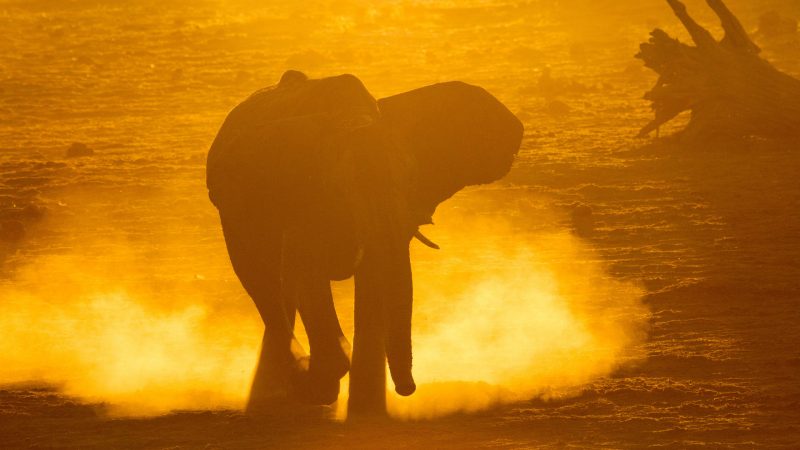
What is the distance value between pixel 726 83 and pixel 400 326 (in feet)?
34.2

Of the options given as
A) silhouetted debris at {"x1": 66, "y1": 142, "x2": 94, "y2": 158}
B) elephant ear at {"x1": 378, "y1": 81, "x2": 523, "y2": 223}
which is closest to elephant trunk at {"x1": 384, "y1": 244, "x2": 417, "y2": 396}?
elephant ear at {"x1": 378, "y1": 81, "x2": 523, "y2": 223}

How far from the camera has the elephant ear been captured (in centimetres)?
898

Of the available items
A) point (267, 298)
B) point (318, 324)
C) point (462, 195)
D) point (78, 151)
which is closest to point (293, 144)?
point (318, 324)

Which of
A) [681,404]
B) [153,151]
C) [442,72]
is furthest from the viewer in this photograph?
[442,72]

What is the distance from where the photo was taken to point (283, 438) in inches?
316

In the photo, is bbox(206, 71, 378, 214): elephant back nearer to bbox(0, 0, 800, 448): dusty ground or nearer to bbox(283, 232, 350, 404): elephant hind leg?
bbox(283, 232, 350, 404): elephant hind leg

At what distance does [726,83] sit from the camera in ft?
57.6

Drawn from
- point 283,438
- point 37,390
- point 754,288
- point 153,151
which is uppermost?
point 153,151

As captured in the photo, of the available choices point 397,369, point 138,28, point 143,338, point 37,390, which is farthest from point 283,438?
point 138,28

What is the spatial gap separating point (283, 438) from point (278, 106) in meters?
1.99

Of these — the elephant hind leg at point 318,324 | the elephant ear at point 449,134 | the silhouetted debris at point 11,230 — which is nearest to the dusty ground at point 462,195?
the silhouetted debris at point 11,230

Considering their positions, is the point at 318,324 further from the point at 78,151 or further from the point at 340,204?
the point at 78,151

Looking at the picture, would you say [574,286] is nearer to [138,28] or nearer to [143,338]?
[143,338]

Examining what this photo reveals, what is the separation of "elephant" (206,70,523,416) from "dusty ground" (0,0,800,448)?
15.7 inches
